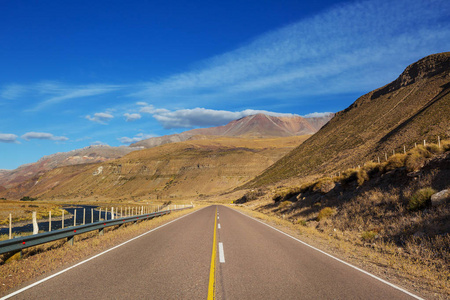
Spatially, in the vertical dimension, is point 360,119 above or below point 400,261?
above

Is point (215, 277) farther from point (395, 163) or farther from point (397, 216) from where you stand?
point (395, 163)

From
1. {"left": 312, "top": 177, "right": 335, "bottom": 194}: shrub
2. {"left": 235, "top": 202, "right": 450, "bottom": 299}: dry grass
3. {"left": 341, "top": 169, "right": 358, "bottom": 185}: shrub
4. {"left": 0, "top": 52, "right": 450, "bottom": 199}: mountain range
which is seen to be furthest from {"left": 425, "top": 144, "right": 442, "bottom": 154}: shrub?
{"left": 0, "top": 52, "right": 450, "bottom": 199}: mountain range

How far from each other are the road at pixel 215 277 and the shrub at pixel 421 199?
5250 mm

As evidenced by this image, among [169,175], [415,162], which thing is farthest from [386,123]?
[169,175]

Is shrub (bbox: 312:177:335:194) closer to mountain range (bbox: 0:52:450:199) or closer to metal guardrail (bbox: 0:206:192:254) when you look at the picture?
mountain range (bbox: 0:52:450:199)

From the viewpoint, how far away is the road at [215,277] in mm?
5023

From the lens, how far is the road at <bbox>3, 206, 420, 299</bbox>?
16.5 feet

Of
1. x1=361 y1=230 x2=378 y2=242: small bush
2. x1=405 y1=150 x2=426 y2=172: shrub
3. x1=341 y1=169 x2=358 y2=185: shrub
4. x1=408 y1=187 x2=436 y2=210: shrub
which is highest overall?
x1=405 y1=150 x2=426 y2=172: shrub

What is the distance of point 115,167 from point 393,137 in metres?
132

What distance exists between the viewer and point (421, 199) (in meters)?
11.1

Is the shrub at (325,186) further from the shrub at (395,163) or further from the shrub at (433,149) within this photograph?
the shrub at (433,149)

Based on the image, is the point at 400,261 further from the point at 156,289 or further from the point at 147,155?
the point at 147,155

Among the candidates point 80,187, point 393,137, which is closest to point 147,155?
point 80,187

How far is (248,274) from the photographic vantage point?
6.31 m
